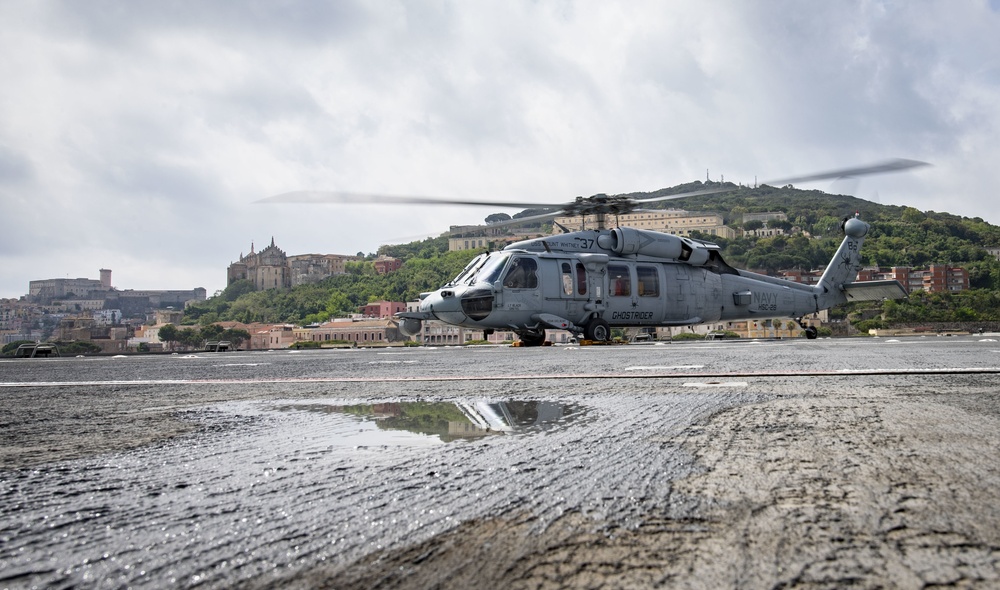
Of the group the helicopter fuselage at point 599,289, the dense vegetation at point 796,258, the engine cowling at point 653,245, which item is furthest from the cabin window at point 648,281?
the dense vegetation at point 796,258

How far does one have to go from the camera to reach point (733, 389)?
120 inches

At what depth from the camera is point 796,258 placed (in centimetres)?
7825

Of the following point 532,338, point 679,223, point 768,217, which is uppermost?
point 768,217

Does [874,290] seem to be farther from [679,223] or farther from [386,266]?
[386,266]

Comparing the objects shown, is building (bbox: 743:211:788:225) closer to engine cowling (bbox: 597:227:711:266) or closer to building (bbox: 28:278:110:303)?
engine cowling (bbox: 597:227:711:266)

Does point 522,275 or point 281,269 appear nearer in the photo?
point 522,275

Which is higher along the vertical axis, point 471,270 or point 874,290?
point 471,270

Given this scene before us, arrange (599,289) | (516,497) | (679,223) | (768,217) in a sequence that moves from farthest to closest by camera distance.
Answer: (768,217), (679,223), (599,289), (516,497)

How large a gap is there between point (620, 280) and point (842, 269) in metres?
8.93

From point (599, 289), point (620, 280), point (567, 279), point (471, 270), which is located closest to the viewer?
point (567, 279)

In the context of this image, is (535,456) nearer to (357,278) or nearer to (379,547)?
(379,547)

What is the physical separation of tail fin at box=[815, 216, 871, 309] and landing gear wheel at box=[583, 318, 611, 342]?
8157 mm

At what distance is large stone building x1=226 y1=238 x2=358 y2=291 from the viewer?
15388cm

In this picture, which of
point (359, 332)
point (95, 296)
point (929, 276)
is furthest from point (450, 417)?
point (95, 296)
